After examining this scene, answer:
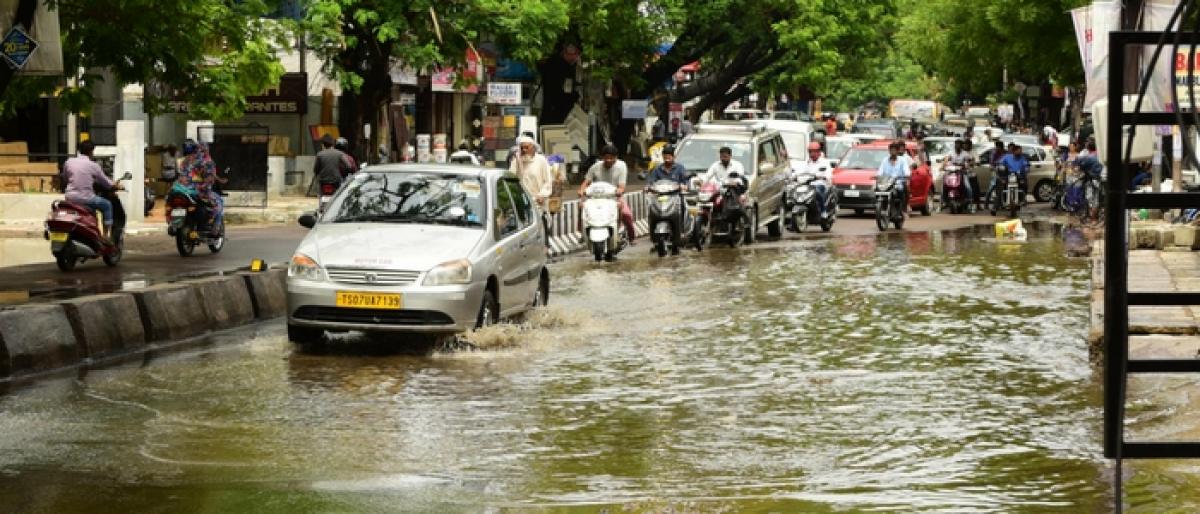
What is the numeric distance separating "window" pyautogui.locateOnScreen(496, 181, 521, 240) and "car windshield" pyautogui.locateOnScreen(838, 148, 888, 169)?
69.9ft

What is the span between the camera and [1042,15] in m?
43.4

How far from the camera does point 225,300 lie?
1653 centimetres

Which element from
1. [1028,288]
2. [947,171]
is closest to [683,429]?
[1028,288]

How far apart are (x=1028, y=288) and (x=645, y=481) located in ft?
40.7

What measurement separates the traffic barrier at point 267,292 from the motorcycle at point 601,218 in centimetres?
695

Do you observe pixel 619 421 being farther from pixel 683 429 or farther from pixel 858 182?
pixel 858 182

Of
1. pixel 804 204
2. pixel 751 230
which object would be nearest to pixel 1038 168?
pixel 804 204

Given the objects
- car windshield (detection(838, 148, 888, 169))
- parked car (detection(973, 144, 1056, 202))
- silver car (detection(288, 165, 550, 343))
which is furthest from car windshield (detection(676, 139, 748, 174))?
parked car (detection(973, 144, 1056, 202))

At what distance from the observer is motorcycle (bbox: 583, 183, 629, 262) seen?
24.2 m

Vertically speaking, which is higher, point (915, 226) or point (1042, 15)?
point (1042, 15)

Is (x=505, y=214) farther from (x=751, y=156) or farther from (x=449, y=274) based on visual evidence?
(x=751, y=156)

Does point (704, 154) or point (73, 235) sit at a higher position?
point (704, 154)

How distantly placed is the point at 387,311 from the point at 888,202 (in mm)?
18997

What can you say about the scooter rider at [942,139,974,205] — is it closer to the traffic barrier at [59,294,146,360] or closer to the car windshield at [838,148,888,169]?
the car windshield at [838,148,888,169]
